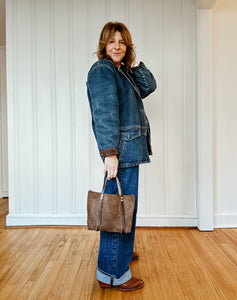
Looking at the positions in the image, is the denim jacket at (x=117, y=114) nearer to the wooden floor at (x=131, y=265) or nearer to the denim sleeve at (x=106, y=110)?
the denim sleeve at (x=106, y=110)

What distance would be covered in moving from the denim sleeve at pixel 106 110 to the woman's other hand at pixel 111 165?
0.03 meters

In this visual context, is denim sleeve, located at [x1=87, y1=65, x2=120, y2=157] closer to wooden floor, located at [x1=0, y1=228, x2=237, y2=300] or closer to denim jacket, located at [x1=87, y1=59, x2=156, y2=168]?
denim jacket, located at [x1=87, y1=59, x2=156, y2=168]

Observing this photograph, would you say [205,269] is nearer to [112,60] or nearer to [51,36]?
[112,60]

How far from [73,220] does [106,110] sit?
149 centimetres

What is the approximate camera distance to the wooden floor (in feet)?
4.66

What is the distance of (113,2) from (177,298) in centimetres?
230

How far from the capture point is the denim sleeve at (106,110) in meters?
1.32

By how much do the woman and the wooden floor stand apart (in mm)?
137

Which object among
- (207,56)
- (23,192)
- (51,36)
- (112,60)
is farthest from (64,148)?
(207,56)

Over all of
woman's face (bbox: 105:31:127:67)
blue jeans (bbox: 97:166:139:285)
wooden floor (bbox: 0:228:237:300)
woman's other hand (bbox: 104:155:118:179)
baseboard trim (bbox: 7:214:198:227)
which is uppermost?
woman's face (bbox: 105:31:127:67)

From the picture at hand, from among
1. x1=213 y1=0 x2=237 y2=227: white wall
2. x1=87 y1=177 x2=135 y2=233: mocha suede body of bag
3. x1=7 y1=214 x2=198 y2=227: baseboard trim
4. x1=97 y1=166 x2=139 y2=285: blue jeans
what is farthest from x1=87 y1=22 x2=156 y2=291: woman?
x1=213 y1=0 x2=237 y2=227: white wall

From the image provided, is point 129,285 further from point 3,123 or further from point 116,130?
point 3,123

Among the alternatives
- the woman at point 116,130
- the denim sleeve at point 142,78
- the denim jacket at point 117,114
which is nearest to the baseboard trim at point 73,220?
the woman at point 116,130

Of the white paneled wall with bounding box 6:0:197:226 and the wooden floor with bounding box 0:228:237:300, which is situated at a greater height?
the white paneled wall with bounding box 6:0:197:226
